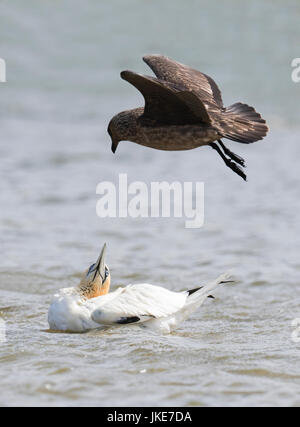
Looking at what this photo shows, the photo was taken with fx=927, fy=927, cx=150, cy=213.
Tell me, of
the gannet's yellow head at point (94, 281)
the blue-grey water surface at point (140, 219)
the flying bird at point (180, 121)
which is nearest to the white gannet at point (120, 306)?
the gannet's yellow head at point (94, 281)

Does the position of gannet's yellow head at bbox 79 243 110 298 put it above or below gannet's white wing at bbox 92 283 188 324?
above

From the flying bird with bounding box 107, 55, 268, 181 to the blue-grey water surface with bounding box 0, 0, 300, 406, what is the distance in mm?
1395

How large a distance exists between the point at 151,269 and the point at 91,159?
4.77 meters

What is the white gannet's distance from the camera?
22.0 feet

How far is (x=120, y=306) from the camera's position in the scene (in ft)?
22.1

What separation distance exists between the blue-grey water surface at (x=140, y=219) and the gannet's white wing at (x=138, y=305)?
0.39 feet

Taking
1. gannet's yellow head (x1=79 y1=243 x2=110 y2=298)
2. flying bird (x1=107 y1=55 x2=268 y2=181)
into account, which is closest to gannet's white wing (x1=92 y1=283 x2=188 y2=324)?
gannet's yellow head (x1=79 y1=243 x2=110 y2=298)

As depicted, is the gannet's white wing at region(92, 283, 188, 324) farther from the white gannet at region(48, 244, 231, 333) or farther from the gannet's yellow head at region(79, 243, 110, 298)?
the gannet's yellow head at region(79, 243, 110, 298)

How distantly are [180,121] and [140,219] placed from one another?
4.25 metres

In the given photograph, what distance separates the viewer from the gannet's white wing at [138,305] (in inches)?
263

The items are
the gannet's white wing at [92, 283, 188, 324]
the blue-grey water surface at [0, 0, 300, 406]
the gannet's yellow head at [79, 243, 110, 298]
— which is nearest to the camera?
the blue-grey water surface at [0, 0, 300, 406]

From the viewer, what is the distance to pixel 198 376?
552 centimetres

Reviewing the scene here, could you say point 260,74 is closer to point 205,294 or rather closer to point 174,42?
point 174,42

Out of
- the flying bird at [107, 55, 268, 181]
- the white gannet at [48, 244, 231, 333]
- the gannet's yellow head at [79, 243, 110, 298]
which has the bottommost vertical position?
the white gannet at [48, 244, 231, 333]
